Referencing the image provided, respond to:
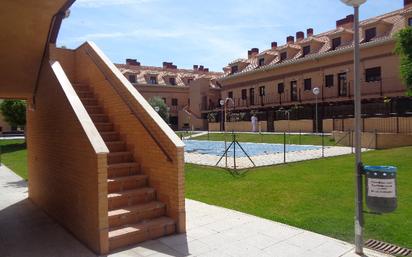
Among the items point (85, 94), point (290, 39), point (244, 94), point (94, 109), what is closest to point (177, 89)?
point (244, 94)

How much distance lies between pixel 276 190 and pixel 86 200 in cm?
498

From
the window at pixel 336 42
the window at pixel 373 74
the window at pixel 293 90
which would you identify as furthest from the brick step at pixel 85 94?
the window at pixel 293 90

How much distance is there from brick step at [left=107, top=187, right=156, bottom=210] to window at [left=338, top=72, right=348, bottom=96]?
2826cm

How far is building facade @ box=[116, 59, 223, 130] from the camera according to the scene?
51594mm

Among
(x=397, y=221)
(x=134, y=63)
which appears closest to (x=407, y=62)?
(x=397, y=221)

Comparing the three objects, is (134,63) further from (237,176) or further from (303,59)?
(237,176)

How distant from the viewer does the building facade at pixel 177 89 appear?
169 ft

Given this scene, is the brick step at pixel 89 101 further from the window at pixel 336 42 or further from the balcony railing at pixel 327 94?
the window at pixel 336 42

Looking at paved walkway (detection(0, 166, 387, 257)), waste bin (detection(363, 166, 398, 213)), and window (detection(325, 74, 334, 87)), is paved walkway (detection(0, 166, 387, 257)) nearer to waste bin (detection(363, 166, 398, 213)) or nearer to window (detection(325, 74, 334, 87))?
waste bin (detection(363, 166, 398, 213))

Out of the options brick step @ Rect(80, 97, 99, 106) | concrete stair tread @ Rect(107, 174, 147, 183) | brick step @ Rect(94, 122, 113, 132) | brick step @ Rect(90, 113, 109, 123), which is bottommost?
concrete stair tread @ Rect(107, 174, 147, 183)

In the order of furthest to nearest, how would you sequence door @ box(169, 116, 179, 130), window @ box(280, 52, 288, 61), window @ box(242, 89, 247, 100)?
door @ box(169, 116, 179, 130)
window @ box(242, 89, 247, 100)
window @ box(280, 52, 288, 61)

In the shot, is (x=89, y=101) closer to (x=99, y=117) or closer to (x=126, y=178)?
(x=99, y=117)

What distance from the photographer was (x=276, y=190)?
8992mm

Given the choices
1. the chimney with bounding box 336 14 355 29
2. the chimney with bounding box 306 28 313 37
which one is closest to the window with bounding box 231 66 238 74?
the chimney with bounding box 306 28 313 37
